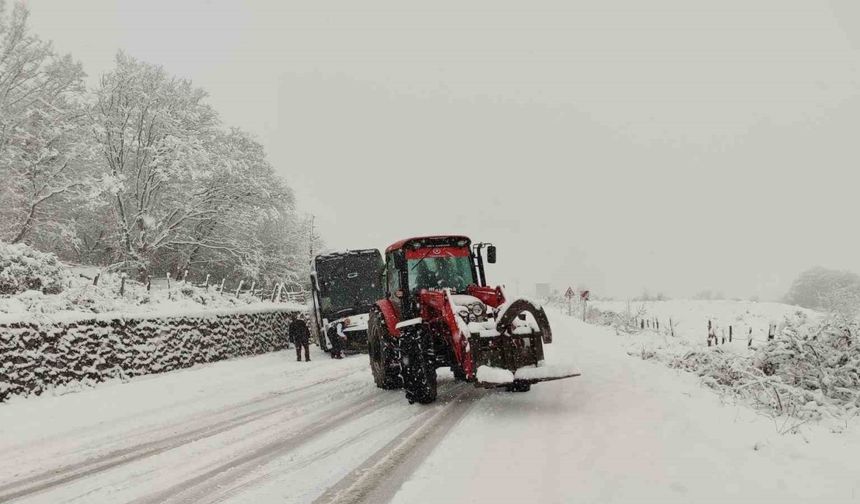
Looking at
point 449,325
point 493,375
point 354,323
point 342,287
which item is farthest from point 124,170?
point 493,375

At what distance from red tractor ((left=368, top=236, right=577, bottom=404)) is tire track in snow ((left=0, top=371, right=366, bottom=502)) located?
215 cm

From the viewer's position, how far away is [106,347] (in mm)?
11633

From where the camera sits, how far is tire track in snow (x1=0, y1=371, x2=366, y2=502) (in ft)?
15.9

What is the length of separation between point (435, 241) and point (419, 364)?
6.97ft

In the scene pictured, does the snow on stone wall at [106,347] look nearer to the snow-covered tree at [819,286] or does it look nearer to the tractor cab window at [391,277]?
the tractor cab window at [391,277]

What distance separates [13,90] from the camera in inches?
806

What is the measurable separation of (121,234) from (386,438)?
22.2 m

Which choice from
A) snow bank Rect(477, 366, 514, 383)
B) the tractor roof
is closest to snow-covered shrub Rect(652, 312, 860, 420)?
snow bank Rect(477, 366, 514, 383)

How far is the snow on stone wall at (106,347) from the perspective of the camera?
9664mm

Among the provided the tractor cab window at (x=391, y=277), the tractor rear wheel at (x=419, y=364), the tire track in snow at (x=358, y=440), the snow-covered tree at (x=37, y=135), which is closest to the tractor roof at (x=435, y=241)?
the tractor cab window at (x=391, y=277)

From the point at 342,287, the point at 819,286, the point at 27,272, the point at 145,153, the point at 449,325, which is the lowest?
the point at 819,286

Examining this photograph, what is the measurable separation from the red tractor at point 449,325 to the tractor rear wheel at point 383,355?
0.02 metres

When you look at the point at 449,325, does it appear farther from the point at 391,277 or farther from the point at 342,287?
the point at 342,287

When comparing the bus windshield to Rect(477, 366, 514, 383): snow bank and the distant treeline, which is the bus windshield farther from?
Rect(477, 366, 514, 383): snow bank
